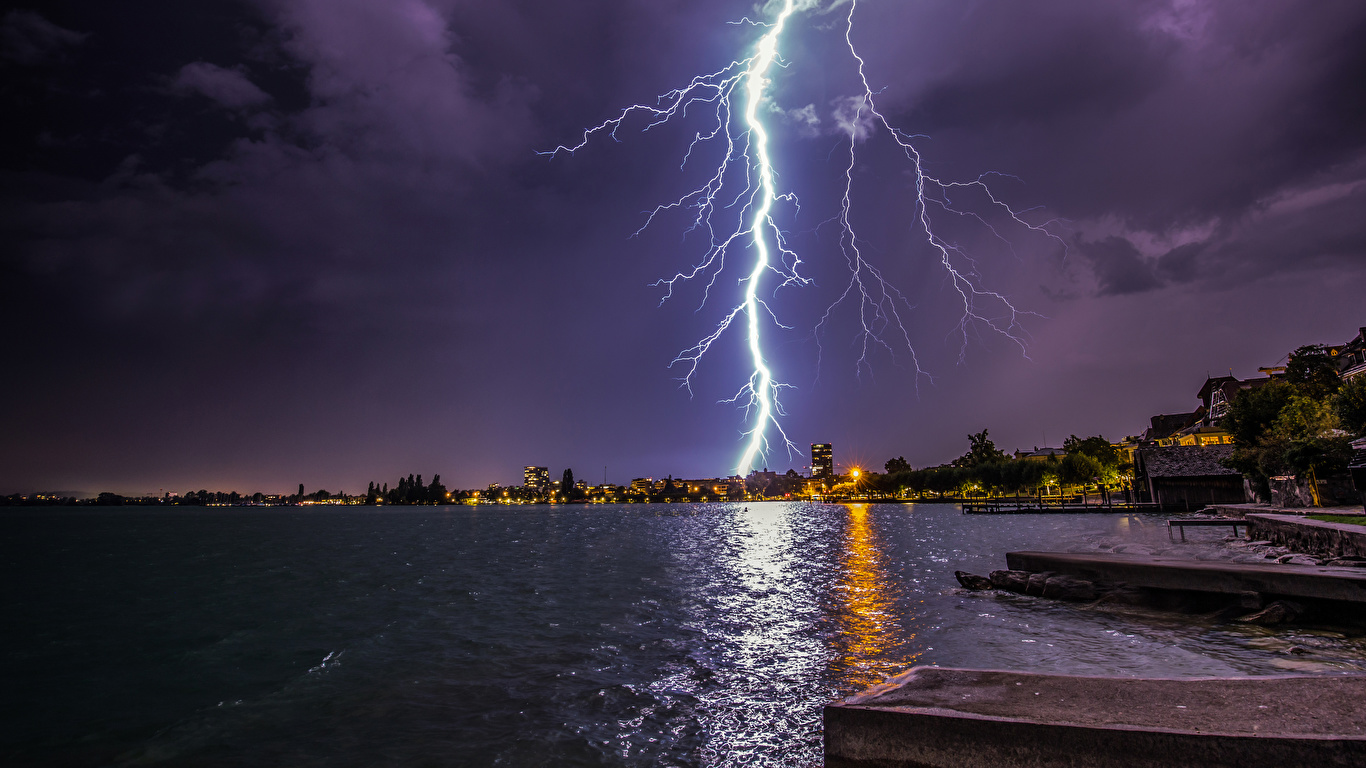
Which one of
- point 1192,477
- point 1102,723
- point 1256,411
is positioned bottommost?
point 1192,477

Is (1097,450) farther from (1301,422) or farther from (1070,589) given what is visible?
(1070,589)

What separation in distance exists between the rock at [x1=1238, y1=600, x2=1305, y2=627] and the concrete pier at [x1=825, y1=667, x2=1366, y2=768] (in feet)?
35.9

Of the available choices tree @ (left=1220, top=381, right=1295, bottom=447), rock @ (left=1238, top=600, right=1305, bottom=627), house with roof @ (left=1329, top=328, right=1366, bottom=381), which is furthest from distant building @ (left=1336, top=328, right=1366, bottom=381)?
rock @ (left=1238, top=600, right=1305, bottom=627)

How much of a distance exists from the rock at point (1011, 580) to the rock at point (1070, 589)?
2.64 feet

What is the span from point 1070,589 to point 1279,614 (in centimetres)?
465

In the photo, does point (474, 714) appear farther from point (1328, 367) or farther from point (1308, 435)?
point (1328, 367)

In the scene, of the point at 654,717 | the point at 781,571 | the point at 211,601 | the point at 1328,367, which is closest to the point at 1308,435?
the point at 1328,367

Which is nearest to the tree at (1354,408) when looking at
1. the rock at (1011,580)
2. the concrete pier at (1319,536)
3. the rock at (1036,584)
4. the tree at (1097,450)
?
the concrete pier at (1319,536)

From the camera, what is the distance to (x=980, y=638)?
504 inches

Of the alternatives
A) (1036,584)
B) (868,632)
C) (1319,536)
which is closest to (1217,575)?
(1036,584)

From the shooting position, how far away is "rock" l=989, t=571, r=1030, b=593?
18766 millimetres

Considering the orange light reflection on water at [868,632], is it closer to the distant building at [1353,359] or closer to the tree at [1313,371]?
the tree at [1313,371]

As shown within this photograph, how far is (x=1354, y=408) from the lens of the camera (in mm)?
30000

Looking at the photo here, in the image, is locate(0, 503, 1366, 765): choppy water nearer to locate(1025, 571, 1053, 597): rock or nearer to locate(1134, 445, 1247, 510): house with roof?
locate(1025, 571, 1053, 597): rock
